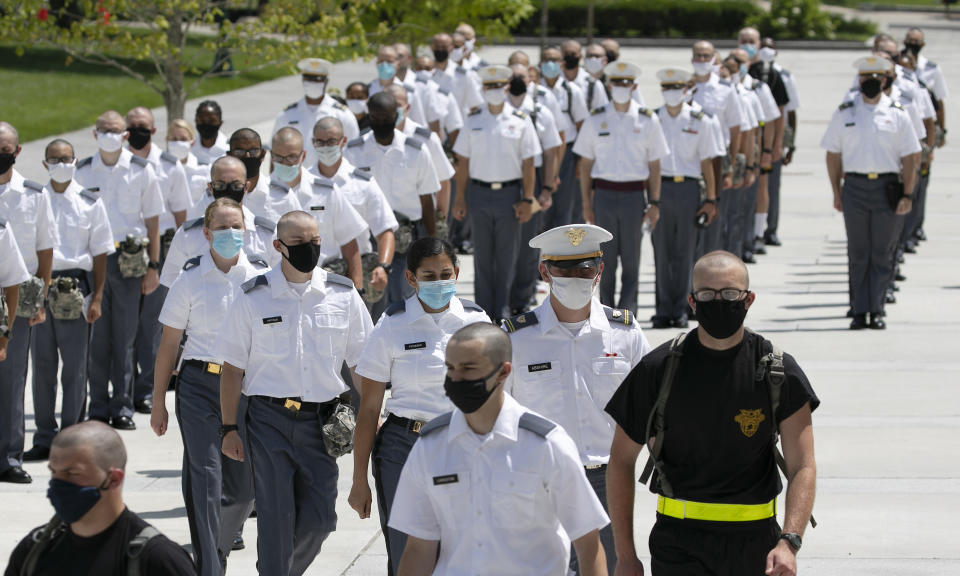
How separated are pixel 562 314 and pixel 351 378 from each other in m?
1.61

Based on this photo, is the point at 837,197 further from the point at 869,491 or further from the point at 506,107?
the point at 869,491

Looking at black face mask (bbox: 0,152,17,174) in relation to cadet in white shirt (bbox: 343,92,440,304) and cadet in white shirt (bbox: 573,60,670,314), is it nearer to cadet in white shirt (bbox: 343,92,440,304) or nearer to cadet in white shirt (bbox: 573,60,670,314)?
cadet in white shirt (bbox: 343,92,440,304)

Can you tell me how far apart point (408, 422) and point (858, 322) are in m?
8.41

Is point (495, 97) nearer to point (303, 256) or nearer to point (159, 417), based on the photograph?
point (159, 417)

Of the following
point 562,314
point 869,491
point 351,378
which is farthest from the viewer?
point 869,491

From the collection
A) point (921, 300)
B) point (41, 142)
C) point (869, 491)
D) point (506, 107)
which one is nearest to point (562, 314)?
point (869, 491)

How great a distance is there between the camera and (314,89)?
15203 mm

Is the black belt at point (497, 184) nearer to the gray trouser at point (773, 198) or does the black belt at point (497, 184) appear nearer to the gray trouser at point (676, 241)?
the gray trouser at point (676, 241)

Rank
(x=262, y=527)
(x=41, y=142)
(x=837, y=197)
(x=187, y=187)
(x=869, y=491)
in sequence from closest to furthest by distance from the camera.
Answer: (x=262, y=527) < (x=869, y=491) < (x=187, y=187) < (x=837, y=197) < (x=41, y=142)

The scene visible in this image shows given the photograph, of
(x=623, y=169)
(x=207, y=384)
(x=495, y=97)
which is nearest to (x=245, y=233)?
(x=207, y=384)

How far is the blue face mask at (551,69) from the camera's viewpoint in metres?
18.1

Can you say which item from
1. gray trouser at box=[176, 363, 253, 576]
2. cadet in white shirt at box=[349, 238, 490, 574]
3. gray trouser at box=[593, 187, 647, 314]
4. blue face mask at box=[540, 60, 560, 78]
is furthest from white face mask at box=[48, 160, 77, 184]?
blue face mask at box=[540, 60, 560, 78]

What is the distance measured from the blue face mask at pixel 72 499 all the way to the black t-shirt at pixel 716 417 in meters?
2.02

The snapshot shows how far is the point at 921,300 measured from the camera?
16266 mm
